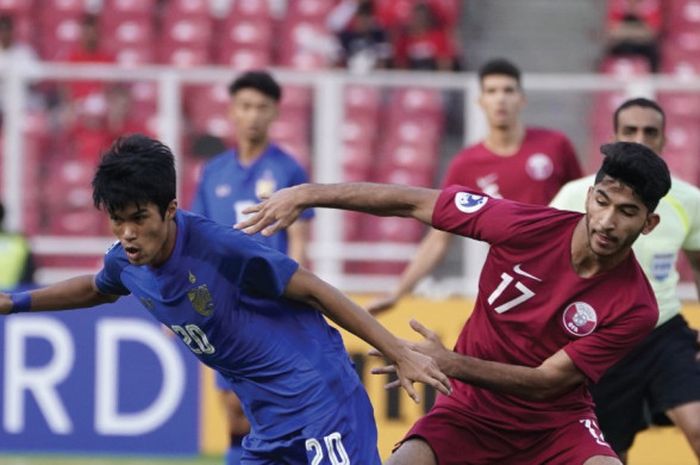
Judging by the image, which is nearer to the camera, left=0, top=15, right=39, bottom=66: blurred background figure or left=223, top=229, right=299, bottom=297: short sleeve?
left=223, top=229, right=299, bottom=297: short sleeve

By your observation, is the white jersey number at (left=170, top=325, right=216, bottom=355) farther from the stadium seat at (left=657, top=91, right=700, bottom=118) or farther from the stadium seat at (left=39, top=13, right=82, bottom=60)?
Result: the stadium seat at (left=39, top=13, right=82, bottom=60)

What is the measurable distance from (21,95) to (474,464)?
6.22m

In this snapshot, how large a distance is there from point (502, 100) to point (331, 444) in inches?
152

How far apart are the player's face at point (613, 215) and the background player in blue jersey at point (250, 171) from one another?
10.8ft

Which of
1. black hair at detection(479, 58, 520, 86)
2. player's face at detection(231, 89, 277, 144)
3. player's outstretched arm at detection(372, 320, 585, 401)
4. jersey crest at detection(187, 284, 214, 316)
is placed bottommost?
player's outstretched arm at detection(372, 320, 585, 401)

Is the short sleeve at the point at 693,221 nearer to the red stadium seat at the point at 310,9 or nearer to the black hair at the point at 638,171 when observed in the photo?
the black hair at the point at 638,171

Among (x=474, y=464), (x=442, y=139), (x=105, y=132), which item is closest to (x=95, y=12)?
(x=105, y=132)

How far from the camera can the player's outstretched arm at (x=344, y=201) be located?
18.2ft

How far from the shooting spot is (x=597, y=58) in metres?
14.7

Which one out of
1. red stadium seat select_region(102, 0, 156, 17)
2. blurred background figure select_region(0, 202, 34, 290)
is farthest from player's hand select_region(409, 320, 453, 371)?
red stadium seat select_region(102, 0, 156, 17)

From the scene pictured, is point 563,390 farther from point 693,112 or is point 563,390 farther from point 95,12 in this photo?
point 95,12

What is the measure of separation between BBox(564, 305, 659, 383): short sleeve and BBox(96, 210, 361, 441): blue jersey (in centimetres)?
84

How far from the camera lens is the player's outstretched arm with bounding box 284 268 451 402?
5.32 metres

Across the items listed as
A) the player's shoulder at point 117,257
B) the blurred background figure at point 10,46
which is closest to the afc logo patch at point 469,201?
the player's shoulder at point 117,257
